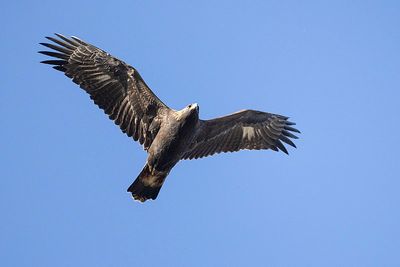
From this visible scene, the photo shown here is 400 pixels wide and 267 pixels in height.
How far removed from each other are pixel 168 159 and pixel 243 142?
2441 millimetres

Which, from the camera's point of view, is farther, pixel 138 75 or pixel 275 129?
pixel 275 129

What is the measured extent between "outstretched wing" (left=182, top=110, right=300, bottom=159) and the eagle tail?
3.32 ft

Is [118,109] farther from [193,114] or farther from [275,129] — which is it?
[275,129]

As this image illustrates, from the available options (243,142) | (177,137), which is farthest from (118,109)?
(243,142)

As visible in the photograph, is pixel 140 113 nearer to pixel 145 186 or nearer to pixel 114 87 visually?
pixel 114 87

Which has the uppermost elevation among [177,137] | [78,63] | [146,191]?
[78,63]

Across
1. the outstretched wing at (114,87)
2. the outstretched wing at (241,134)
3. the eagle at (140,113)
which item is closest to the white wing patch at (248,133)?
the outstretched wing at (241,134)

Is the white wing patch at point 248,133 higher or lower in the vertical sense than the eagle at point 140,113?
higher

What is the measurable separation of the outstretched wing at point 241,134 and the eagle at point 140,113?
0.08ft

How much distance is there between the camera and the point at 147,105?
15.2m

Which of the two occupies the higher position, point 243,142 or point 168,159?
point 243,142

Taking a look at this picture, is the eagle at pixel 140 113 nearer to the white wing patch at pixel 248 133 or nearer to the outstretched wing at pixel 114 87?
the outstretched wing at pixel 114 87

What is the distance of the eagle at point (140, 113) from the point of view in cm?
1448

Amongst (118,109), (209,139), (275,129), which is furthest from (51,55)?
(275,129)
